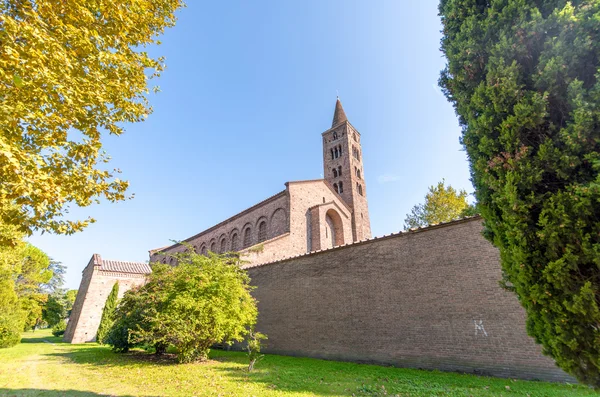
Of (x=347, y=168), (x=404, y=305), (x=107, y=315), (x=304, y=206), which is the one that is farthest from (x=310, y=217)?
(x=107, y=315)

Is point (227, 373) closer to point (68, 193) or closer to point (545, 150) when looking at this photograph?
point (68, 193)

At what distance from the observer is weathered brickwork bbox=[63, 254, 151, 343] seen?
911 inches

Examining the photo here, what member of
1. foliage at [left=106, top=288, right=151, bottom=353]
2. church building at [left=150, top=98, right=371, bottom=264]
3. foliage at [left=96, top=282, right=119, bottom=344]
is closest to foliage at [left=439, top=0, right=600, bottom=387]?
foliage at [left=106, top=288, right=151, bottom=353]

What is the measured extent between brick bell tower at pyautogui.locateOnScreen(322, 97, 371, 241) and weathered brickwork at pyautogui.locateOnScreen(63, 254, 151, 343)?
2176 cm

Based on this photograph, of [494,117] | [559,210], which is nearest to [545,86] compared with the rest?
[494,117]

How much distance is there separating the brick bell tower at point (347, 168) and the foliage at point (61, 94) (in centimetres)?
2622

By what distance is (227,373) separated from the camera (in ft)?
28.1

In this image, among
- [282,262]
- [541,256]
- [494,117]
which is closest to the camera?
[541,256]

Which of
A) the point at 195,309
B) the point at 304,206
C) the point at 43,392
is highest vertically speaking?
the point at 304,206

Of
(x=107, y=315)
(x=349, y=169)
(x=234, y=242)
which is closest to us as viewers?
(x=107, y=315)

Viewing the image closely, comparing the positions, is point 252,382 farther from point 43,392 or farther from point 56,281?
point 56,281

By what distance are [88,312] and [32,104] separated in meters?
26.7

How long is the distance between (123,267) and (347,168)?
26.6 m

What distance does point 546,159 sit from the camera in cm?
330
